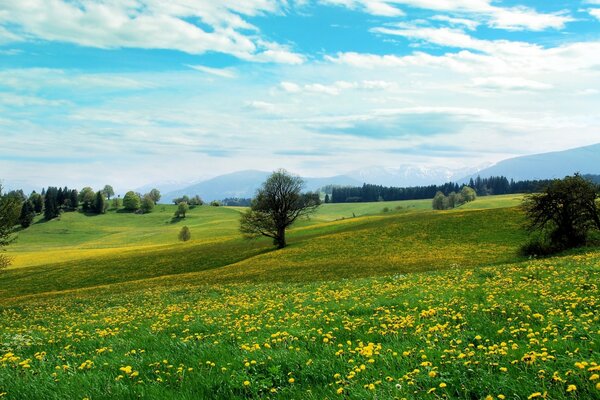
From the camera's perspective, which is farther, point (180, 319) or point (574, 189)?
point (574, 189)

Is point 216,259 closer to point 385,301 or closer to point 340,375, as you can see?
point 385,301

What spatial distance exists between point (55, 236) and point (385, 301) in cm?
18274

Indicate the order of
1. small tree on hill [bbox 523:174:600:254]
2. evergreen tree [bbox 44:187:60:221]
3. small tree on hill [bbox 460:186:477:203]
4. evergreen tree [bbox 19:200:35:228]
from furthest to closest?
evergreen tree [bbox 44:187:60:221] → small tree on hill [bbox 460:186:477:203] → evergreen tree [bbox 19:200:35:228] → small tree on hill [bbox 523:174:600:254]

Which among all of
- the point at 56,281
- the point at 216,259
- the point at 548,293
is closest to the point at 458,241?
the point at 216,259

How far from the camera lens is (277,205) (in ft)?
242

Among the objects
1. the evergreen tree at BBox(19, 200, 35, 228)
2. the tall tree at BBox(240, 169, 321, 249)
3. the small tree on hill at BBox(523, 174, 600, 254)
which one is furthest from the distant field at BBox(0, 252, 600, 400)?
the evergreen tree at BBox(19, 200, 35, 228)

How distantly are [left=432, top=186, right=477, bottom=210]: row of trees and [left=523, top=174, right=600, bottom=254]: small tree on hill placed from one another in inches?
5676

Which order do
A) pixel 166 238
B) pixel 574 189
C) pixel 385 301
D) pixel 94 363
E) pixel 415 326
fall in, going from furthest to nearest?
pixel 166 238 < pixel 574 189 < pixel 385 301 < pixel 415 326 < pixel 94 363

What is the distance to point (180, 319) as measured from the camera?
51.2ft

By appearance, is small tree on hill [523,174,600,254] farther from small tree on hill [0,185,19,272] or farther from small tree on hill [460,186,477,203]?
small tree on hill [460,186,477,203]

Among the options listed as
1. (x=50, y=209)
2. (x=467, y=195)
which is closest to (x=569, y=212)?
(x=467, y=195)

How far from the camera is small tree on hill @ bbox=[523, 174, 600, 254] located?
3897 centimetres

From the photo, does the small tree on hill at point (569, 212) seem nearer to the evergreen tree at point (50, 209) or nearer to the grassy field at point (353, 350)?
the grassy field at point (353, 350)

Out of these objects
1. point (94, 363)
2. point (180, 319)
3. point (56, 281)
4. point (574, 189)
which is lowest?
point (56, 281)
